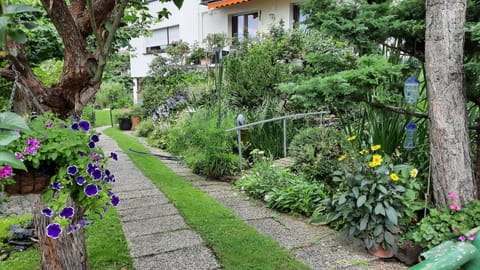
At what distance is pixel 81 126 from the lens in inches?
65.9

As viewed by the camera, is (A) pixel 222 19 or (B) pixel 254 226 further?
(A) pixel 222 19

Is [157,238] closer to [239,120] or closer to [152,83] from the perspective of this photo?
[239,120]

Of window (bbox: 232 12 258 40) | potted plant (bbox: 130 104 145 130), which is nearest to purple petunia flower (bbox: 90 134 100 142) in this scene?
window (bbox: 232 12 258 40)

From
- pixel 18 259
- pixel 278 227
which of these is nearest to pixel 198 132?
pixel 278 227

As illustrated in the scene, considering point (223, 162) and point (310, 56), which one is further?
point (223, 162)

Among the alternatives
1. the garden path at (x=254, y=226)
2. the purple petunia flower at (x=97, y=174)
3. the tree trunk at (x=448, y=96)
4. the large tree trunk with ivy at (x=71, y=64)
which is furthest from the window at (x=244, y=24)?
the purple petunia flower at (x=97, y=174)

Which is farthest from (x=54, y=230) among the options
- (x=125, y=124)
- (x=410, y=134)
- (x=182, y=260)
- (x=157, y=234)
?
(x=125, y=124)

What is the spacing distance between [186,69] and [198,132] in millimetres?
6542

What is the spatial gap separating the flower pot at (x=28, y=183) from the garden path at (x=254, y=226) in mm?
1464

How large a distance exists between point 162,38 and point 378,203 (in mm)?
14631

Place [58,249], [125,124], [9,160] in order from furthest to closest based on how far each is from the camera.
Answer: [125,124] < [58,249] < [9,160]

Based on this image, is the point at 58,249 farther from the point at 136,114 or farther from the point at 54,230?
the point at 136,114

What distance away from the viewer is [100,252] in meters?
2.94

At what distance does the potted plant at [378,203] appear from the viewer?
2.75m
